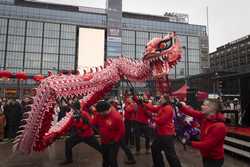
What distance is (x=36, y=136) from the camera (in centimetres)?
565

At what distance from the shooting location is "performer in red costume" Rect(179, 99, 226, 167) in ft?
11.4

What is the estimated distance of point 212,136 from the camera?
3477 mm

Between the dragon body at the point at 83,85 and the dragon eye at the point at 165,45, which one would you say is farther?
the dragon eye at the point at 165,45

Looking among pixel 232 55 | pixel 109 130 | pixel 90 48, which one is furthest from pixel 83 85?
pixel 232 55

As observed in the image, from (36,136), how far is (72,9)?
6357cm

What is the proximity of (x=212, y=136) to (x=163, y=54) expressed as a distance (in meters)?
4.01

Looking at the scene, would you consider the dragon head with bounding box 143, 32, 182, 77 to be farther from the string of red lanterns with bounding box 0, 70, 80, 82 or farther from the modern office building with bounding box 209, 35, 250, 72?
the modern office building with bounding box 209, 35, 250, 72

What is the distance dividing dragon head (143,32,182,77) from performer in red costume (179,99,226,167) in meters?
3.34

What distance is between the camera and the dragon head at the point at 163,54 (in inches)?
275

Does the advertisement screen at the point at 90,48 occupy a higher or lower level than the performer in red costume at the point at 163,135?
higher

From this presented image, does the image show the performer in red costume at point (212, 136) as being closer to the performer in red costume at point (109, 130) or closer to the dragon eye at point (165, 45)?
the performer in red costume at point (109, 130)

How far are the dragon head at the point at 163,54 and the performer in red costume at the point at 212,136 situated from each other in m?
3.34

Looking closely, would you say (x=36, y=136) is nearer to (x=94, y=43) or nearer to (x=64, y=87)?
(x=64, y=87)

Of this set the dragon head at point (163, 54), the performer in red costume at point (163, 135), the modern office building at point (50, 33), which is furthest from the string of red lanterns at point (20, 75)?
the modern office building at point (50, 33)
